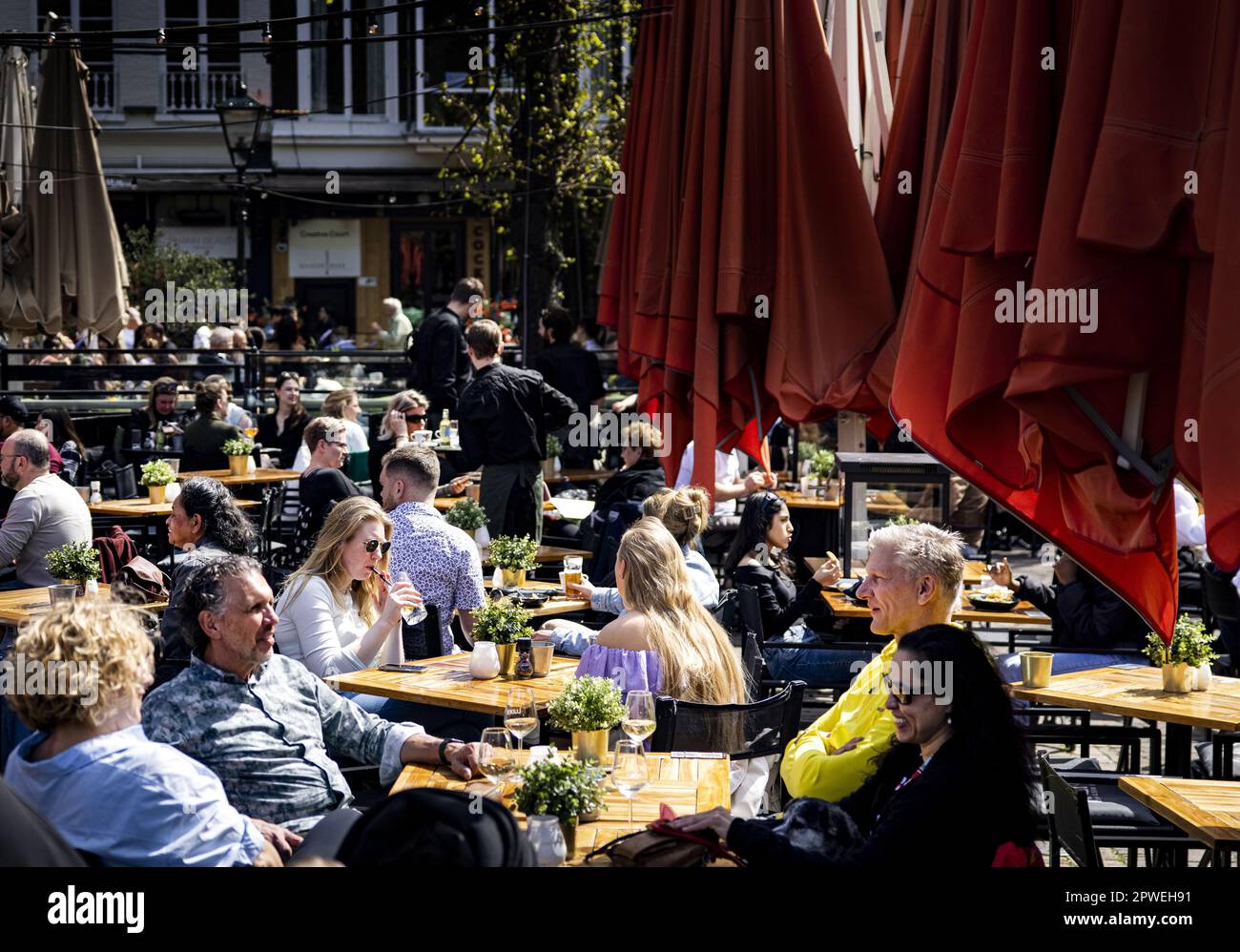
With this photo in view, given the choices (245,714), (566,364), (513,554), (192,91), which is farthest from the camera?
(192,91)

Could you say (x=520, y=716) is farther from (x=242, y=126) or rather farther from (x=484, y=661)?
(x=242, y=126)

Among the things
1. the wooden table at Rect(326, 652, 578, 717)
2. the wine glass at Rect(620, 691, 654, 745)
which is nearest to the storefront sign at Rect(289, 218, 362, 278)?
the wooden table at Rect(326, 652, 578, 717)

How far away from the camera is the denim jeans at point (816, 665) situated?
7.49m

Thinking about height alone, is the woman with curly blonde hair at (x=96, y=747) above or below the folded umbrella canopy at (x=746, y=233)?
below

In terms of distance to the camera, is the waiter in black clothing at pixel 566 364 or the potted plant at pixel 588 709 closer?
the potted plant at pixel 588 709

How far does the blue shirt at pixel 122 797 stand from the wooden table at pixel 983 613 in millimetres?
4785

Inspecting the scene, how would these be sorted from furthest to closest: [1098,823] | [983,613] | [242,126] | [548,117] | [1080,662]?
[548,117] < [242,126] < [983,613] < [1080,662] < [1098,823]


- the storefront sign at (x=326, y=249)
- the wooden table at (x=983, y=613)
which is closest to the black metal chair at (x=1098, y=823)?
the wooden table at (x=983, y=613)

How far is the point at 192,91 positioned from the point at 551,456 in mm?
15590

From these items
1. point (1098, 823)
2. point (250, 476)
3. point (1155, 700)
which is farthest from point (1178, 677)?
point (250, 476)

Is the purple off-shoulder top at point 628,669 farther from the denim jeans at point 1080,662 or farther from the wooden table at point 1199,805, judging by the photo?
the denim jeans at point 1080,662

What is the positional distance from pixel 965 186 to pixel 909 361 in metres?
Result: 0.39

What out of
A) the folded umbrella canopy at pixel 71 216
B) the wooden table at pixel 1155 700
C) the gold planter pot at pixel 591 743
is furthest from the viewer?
Result: the folded umbrella canopy at pixel 71 216

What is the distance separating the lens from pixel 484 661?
581 cm
